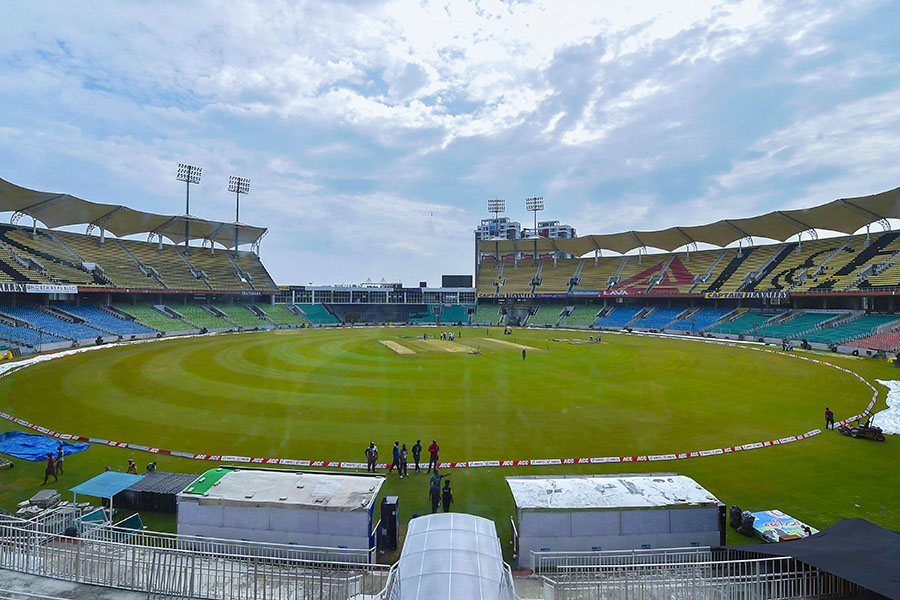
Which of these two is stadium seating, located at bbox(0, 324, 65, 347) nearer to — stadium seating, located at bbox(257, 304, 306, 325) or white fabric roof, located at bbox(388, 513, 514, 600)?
stadium seating, located at bbox(257, 304, 306, 325)

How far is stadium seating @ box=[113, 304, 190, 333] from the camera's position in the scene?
6400 cm

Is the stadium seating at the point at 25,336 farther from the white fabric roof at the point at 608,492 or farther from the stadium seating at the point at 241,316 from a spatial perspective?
the white fabric roof at the point at 608,492

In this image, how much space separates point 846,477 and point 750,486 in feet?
12.8

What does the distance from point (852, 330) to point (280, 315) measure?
84562mm

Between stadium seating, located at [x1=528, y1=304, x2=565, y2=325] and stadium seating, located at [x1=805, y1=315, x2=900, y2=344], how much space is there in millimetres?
39715

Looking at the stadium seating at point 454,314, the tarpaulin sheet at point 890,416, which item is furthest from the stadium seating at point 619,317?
the tarpaulin sheet at point 890,416

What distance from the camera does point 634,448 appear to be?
722 inches

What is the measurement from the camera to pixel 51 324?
52.7 m

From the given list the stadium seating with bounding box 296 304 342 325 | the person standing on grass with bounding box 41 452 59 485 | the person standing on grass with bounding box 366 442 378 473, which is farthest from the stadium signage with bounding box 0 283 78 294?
the person standing on grass with bounding box 366 442 378 473

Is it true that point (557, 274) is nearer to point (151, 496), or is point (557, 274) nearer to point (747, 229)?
point (747, 229)

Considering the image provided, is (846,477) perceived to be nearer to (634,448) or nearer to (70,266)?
(634,448)

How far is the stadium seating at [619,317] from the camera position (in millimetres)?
79688

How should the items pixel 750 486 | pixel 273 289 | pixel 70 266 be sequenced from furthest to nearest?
pixel 273 289
pixel 70 266
pixel 750 486

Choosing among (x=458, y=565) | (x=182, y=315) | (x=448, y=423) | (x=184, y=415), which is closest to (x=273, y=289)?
(x=182, y=315)
